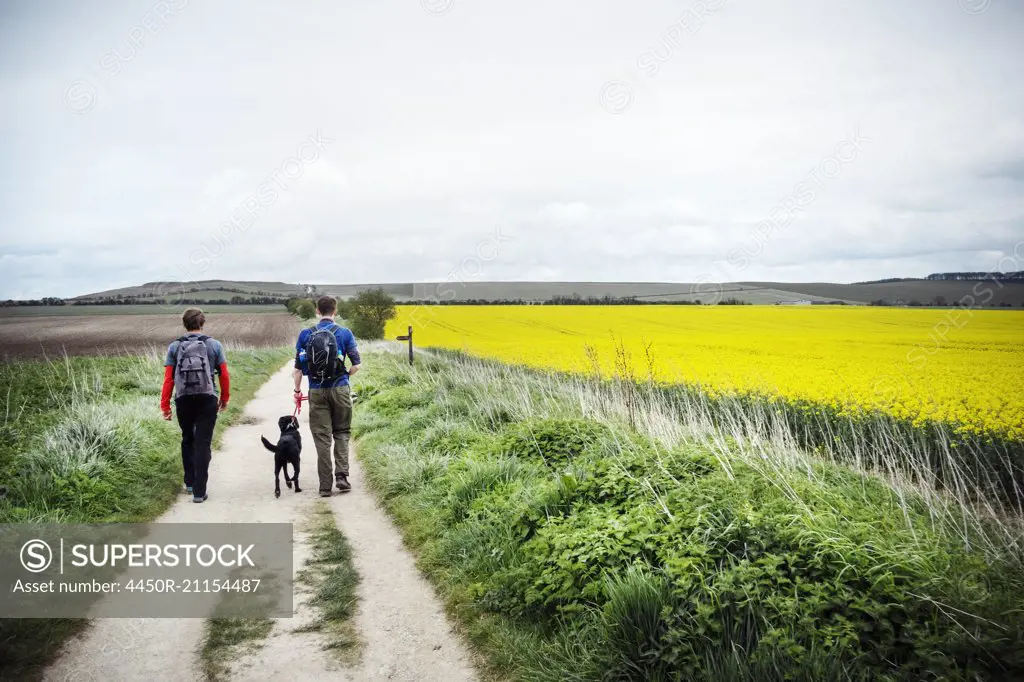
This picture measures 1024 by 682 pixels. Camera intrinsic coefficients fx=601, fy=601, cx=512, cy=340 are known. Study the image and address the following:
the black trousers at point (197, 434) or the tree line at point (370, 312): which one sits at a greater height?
the tree line at point (370, 312)

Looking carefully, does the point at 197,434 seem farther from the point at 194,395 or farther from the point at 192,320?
the point at 192,320

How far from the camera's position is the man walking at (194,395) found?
692cm

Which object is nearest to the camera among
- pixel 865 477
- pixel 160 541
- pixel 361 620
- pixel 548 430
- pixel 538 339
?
pixel 361 620

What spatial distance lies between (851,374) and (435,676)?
12.7 meters

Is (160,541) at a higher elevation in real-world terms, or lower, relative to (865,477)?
lower

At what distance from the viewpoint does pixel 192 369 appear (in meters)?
6.91

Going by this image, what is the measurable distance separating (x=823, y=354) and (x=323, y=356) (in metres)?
16.1

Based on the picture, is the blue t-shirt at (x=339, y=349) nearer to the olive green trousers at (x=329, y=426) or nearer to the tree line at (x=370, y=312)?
the olive green trousers at (x=329, y=426)

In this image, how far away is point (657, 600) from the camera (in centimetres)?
359

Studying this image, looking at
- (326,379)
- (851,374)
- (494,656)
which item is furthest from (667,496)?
(851,374)

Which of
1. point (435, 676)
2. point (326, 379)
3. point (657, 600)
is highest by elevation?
point (326, 379)

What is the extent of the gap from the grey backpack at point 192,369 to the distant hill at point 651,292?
2371cm

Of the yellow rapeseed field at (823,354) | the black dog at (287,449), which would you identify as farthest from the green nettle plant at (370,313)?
the black dog at (287,449)

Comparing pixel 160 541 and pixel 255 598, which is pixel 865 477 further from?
pixel 160 541
